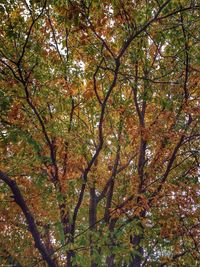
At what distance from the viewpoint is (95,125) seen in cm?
1089

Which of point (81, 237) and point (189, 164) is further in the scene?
point (189, 164)

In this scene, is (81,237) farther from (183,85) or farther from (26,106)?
(183,85)

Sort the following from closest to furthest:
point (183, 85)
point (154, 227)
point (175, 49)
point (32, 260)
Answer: point (175, 49) → point (183, 85) → point (154, 227) → point (32, 260)

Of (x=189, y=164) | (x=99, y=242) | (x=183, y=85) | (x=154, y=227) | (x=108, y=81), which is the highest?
(x=108, y=81)

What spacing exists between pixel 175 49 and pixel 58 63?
3.01 m

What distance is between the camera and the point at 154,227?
9.46m

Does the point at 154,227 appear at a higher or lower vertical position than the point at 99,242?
higher

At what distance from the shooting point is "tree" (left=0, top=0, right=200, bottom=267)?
265 inches

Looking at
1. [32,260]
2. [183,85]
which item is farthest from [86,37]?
[32,260]

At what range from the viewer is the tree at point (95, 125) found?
673cm

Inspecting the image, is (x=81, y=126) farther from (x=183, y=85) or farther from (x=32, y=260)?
(x=32, y=260)

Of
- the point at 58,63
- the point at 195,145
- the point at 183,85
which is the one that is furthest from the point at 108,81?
the point at 195,145

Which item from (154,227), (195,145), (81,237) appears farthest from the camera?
(195,145)

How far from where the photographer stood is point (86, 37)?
6.65 meters
